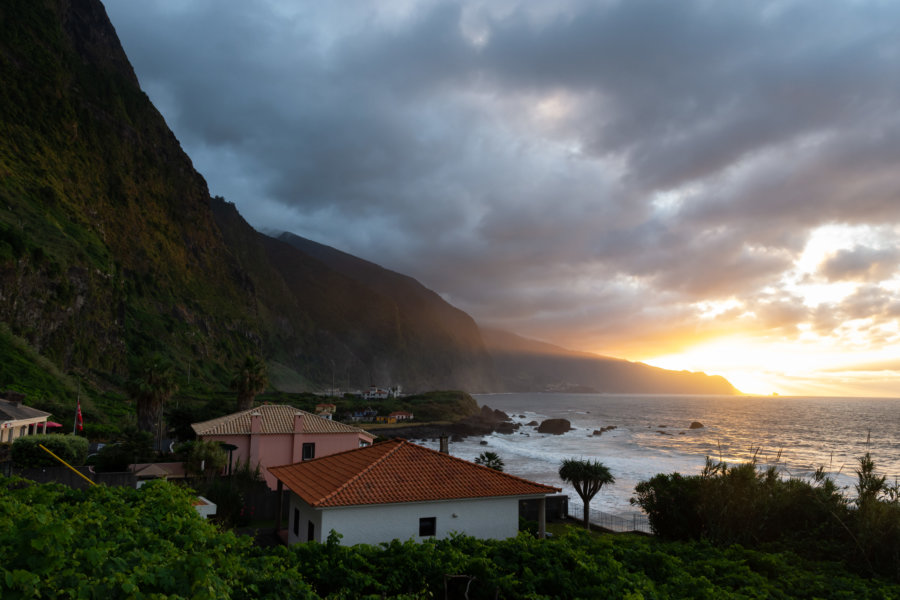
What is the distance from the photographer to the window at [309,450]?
3691 cm

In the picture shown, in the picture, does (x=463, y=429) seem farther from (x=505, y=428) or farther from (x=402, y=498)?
(x=402, y=498)

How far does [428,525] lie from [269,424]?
21.9m

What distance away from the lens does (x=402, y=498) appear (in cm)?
1786

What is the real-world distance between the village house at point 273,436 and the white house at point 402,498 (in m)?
15.7

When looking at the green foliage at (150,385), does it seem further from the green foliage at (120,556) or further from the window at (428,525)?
the green foliage at (120,556)

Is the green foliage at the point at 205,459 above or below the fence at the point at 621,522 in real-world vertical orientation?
above

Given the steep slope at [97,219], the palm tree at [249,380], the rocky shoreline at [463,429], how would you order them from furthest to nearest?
the rocky shoreline at [463,429]
the steep slope at [97,219]
the palm tree at [249,380]

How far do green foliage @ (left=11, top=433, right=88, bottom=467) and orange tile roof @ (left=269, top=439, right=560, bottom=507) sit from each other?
35.3 feet

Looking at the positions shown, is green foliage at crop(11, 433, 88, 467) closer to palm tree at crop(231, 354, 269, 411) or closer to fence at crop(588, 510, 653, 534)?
palm tree at crop(231, 354, 269, 411)

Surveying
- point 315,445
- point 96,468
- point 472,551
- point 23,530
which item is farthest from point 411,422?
point 23,530

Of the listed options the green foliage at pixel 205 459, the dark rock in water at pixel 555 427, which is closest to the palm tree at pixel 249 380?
the green foliage at pixel 205 459

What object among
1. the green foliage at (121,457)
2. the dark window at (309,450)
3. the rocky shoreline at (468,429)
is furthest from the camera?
A: the rocky shoreline at (468,429)

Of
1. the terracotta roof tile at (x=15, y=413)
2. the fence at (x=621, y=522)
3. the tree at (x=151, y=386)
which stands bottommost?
the fence at (x=621, y=522)

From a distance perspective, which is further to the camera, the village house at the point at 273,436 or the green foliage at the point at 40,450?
the village house at the point at 273,436
